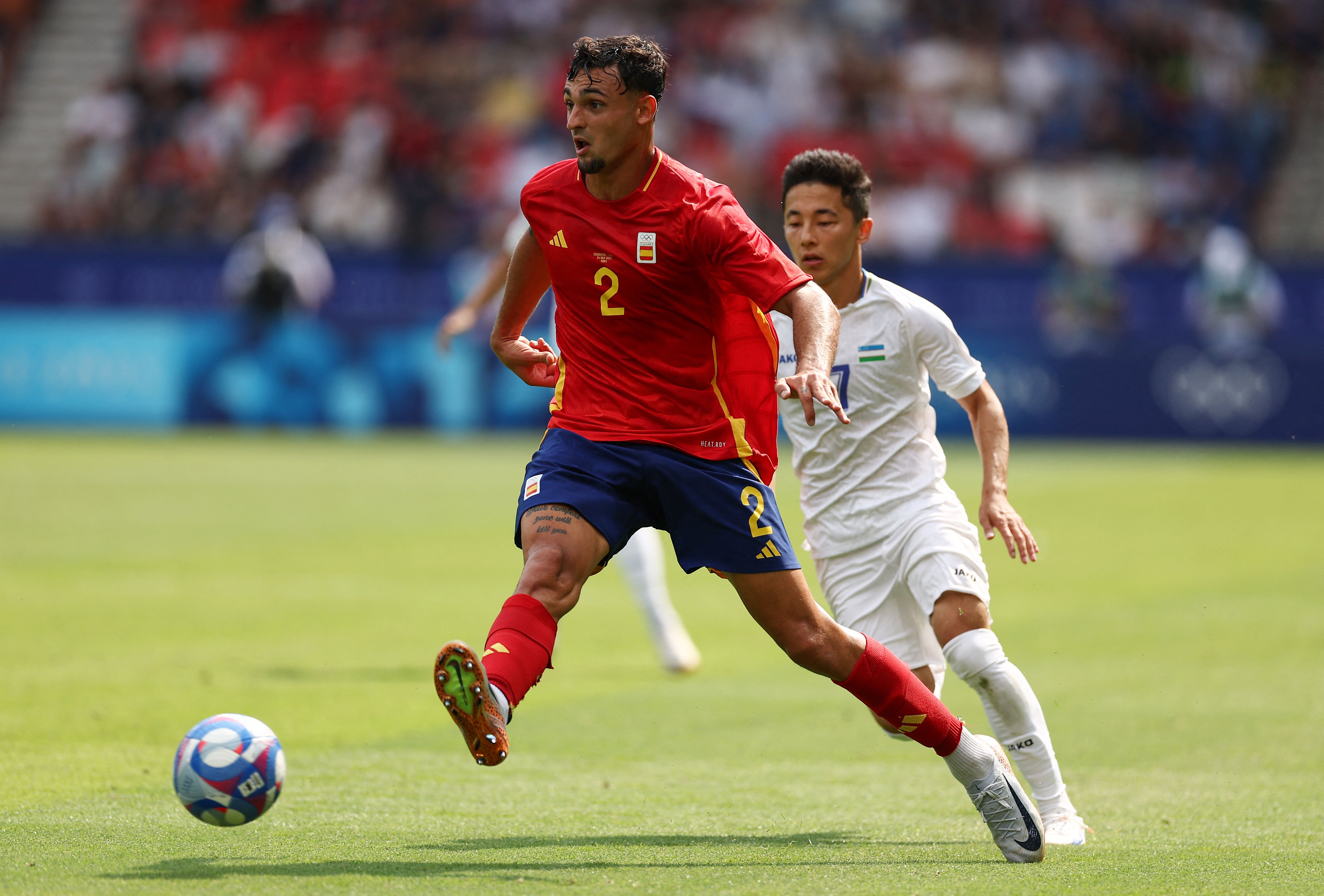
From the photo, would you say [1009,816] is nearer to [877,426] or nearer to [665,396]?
[877,426]

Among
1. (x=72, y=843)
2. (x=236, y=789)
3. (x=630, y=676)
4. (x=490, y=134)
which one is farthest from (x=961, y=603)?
(x=490, y=134)

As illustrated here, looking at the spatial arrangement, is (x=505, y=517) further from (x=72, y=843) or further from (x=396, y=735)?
(x=72, y=843)

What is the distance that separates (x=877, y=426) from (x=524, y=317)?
1.32 metres

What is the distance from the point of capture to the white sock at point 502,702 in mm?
4496

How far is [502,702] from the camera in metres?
4.54

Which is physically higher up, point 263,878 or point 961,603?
point 961,603

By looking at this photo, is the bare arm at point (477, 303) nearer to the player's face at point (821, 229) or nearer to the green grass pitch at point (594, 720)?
the green grass pitch at point (594, 720)

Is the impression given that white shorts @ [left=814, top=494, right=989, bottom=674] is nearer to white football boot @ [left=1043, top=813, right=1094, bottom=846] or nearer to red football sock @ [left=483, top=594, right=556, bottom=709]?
white football boot @ [left=1043, top=813, right=1094, bottom=846]

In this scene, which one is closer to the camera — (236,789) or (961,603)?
(236,789)

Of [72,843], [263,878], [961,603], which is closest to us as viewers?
[263,878]

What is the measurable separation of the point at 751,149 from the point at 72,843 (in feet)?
77.2

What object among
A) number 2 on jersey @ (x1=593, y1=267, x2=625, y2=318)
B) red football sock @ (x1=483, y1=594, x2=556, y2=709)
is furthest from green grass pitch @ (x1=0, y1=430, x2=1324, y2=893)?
number 2 on jersey @ (x1=593, y1=267, x2=625, y2=318)

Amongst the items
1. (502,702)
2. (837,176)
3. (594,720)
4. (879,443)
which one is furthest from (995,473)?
(594,720)

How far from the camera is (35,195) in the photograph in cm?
3073
